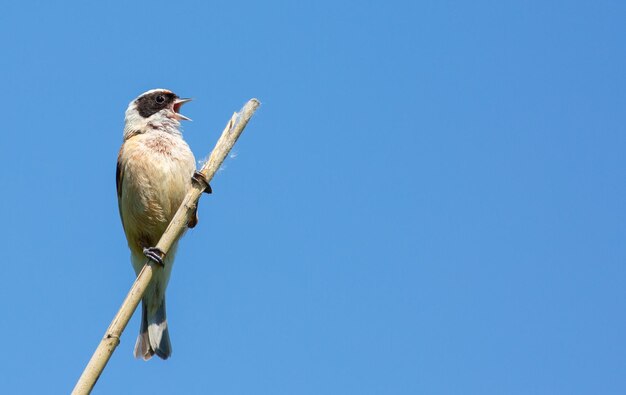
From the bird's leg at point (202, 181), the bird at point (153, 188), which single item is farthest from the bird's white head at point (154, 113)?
the bird's leg at point (202, 181)

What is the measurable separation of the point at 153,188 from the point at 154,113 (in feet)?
3.59

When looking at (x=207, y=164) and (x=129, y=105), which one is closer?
(x=207, y=164)

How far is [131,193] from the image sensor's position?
8.20 metres

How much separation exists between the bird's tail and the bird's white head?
69.6 inches

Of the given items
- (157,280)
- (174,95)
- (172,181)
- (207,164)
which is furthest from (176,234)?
(174,95)

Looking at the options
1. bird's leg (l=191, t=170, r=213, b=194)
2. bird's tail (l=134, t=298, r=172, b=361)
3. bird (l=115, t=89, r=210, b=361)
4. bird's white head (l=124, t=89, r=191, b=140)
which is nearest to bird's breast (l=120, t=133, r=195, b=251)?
bird (l=115, t=89, r=210, b=361)

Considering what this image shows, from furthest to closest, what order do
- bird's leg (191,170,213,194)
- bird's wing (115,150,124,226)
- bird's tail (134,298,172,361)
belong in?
bird's wing (115,150,124,226)
bird's tail (134,298,172,361)
bird's leg (191,170,213,194)

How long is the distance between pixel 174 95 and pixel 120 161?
1007 mm

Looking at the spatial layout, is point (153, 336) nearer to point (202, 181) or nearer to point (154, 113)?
point (154, 113)

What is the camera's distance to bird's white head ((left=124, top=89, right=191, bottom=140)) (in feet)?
28.2

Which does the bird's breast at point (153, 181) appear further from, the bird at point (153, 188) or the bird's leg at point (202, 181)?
the bird's leg at point (202, 181)

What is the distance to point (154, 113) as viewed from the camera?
28.7 ft

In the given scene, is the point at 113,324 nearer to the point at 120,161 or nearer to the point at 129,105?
the point at 120,161

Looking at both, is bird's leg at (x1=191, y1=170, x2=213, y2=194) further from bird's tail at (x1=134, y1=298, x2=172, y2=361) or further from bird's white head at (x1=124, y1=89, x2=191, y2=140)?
bird's white head at (x1=124, y1=89, x2=191, y2=140)
